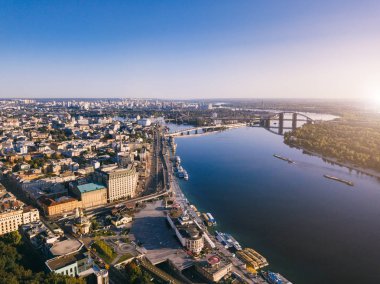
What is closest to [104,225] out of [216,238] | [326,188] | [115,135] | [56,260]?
[56,260]

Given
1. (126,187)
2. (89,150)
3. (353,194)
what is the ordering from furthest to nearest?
(89,150) → (353,194) → (126,187)

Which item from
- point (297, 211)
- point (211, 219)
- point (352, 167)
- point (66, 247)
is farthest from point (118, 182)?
point (352, 167)

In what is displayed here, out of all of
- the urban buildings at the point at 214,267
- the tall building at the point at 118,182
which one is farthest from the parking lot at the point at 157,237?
the tall building at the point at 118,182

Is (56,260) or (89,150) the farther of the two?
(89,150)

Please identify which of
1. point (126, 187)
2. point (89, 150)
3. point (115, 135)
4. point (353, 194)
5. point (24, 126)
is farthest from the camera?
point (24, 126)

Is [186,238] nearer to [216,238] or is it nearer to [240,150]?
[216,238]
